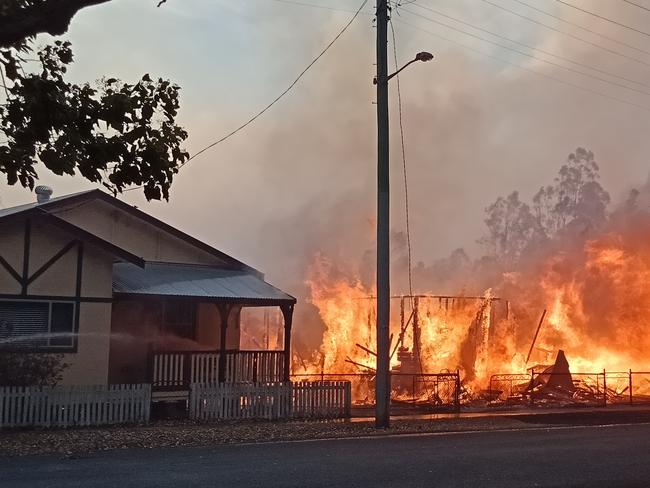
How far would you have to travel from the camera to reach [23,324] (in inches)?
637

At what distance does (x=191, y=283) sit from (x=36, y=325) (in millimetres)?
4182

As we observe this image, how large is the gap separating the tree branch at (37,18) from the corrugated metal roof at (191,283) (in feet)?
44.2

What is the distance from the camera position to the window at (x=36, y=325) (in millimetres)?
15961

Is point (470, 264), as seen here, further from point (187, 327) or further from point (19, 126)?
point (19, 126)

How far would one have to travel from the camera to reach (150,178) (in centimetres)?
515

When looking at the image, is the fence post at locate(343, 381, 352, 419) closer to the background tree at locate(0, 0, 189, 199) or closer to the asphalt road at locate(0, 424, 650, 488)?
the asphalt road at locate(0, 424, 650, 488)

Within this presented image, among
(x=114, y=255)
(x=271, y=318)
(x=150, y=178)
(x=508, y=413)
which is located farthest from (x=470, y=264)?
(x=150, y=178)

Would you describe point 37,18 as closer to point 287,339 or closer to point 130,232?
point 287,339

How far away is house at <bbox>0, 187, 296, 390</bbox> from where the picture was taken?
16281 millimetres

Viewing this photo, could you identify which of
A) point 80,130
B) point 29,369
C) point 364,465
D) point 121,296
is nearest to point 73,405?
point 29,369

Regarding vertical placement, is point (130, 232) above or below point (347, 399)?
above

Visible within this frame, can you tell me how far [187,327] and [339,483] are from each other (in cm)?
1189

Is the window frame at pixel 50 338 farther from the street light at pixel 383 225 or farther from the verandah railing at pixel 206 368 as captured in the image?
the street light at pixel 383 225

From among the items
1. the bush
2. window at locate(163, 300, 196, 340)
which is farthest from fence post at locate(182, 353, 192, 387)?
the bush
